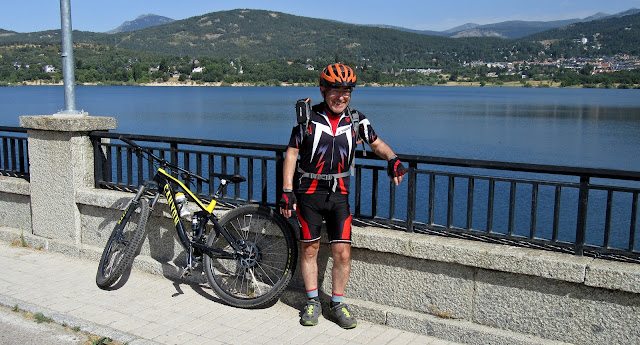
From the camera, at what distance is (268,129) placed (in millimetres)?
41125

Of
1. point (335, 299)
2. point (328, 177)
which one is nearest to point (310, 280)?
point (335, 299)

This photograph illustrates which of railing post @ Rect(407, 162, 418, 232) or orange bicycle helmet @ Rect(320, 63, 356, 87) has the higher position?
orange bicycle helmet @ Rect(320, 63, 356, 87)

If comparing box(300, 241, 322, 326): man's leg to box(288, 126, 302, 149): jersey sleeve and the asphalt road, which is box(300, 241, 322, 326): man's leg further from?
the asphalt road

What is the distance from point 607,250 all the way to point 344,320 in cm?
200

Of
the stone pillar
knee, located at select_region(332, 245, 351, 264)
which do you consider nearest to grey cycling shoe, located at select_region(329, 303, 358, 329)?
knee, located at select_region(332, 245, 351, 264)

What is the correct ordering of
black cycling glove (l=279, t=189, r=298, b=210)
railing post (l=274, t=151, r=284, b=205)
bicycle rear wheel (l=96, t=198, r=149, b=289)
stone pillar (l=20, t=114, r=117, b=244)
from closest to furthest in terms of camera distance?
black cycling glove (l=279, t=189, r=298, b=210), railing post (l=274, t=151, r=284, b=205), bicycle rear wheel (l=96, t=198, r=149, b=289), stone pillar (l=20, t=114, r=117, b=244)

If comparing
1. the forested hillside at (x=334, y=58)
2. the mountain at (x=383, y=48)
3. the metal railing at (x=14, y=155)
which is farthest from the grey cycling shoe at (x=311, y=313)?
the mountain at (x=383, y=48)

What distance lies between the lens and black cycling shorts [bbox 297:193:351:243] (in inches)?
207

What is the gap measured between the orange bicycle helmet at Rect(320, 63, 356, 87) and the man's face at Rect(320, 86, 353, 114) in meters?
0.06

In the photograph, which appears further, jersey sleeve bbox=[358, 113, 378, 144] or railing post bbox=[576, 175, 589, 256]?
jersey sleeve bbox=[358, 113, 378, 144]

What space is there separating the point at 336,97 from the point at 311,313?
172cm

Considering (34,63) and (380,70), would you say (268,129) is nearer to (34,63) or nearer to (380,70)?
(34,63)

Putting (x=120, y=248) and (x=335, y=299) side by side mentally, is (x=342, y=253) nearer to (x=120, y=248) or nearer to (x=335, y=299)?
(x=335, y=299)

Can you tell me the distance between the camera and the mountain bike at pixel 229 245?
5809 millimetres
